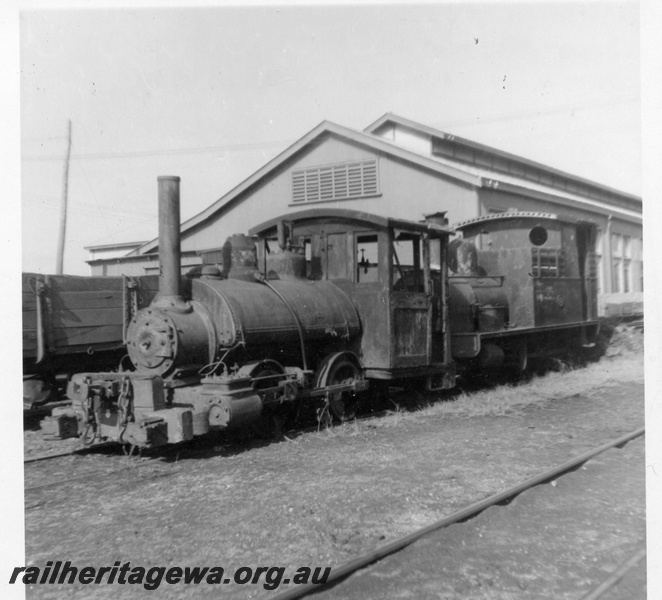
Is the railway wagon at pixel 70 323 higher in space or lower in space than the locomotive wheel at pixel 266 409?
higher

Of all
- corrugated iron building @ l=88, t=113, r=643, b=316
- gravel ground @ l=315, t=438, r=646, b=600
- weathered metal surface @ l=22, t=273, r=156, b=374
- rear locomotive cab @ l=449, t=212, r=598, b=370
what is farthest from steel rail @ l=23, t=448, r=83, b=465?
corrugated iron building @ l=88, t=113, r=643, b=316

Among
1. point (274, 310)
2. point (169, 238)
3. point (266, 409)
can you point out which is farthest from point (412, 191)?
point (169, 238)

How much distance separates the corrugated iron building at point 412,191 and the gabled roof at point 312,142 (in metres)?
0.03

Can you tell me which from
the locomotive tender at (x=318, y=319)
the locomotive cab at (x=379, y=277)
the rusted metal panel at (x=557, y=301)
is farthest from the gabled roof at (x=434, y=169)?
the locomotive cab at (x=379, y=277)

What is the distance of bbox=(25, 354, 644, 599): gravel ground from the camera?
418cm

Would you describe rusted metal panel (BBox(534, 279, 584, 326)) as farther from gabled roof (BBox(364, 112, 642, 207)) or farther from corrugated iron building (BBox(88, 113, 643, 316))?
gabled roof (BBox(364, 112, 642, 207))

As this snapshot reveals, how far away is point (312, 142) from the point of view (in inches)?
678

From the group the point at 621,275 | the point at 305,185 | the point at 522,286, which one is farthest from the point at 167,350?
the point at 621,275

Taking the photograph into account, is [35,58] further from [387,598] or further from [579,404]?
Result: [579,404]

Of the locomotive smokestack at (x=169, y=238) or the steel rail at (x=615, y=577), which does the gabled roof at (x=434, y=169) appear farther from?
the steel rail at (x=615, y=577)

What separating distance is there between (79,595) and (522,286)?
9879 millimetres

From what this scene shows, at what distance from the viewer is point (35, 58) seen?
16.4ft

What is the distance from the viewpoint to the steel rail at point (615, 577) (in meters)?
3.54

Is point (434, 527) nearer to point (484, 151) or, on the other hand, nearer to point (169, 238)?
point (169, 238)
